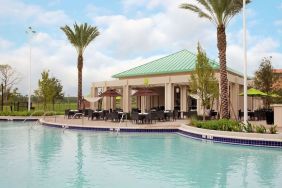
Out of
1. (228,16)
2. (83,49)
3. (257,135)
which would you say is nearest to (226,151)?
(257,135)

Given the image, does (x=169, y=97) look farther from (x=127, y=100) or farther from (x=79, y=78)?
(x=79, y=78)

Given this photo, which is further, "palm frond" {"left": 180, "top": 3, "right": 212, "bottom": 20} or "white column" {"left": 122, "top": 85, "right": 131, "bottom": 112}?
"white column" {"left": 122, "top": 85, "right": 131, "bottom": 112}

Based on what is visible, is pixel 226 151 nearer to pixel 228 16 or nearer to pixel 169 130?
pixel 169 130

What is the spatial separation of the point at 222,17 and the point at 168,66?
14827mm

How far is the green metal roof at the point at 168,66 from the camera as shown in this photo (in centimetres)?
3300

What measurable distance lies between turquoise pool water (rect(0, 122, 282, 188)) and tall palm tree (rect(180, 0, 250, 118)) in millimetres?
5757

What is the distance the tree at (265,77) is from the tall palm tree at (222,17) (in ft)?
39.1

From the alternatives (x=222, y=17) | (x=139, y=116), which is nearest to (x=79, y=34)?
(x=139, y=116)

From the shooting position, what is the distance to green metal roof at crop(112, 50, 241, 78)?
33.0 m

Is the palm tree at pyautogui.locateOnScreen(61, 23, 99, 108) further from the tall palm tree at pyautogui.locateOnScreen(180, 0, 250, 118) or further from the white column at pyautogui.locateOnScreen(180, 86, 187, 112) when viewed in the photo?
the tall palm tree at pyautogui.locateOnScreen(180, 0, 250, 118)

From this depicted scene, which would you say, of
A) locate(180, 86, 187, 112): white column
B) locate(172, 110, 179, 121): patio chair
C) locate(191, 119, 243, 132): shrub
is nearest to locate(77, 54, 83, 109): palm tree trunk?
locate(180, 86, 187, 112): white column

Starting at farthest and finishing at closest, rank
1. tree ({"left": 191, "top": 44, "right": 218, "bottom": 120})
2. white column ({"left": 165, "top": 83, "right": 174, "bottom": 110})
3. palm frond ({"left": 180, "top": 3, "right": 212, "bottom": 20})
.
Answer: white column ({"left": 165, "top": 83, "right": 174, "bottom": 110})
palm frond ({"left": 180, "top": 3, "right": 212, "bottom": 20})
tree ({"left": 191, "top": 44, "right": 218, "bottom": 120})

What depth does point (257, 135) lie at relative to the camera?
45.8 ft

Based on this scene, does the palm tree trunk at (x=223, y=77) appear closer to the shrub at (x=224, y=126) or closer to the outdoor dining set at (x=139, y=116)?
the shrub at (x=224, y=126)
